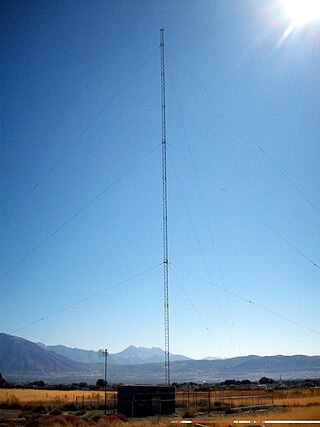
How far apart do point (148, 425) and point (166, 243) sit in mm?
20226

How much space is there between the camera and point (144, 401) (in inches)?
1769

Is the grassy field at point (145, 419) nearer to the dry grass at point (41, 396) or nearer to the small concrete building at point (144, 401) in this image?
the small concrete building at point (144, 401)

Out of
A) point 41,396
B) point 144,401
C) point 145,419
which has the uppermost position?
point 144,401

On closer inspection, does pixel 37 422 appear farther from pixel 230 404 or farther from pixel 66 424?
pixel 230 404

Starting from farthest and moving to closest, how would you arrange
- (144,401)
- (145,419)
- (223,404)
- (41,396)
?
(41,396)
(223,404)
(144,401)
(145,419)

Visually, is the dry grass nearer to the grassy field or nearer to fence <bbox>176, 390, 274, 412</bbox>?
the grassy field

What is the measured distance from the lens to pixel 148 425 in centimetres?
3247

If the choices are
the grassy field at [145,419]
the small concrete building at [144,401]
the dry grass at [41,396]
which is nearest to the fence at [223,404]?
the grassy field at [145,419]

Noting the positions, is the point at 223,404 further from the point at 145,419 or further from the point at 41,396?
the point at 41,396

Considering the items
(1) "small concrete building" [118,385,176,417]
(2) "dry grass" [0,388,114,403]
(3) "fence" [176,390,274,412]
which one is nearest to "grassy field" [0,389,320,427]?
(3) "fence" [176,390,274,412]

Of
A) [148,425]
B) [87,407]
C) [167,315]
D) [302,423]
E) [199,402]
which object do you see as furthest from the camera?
[199,402]

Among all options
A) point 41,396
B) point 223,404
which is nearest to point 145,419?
point 223,404

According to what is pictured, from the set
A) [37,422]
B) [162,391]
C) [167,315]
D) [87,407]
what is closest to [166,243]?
[167,315]

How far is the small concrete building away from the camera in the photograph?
44344 millimetres
